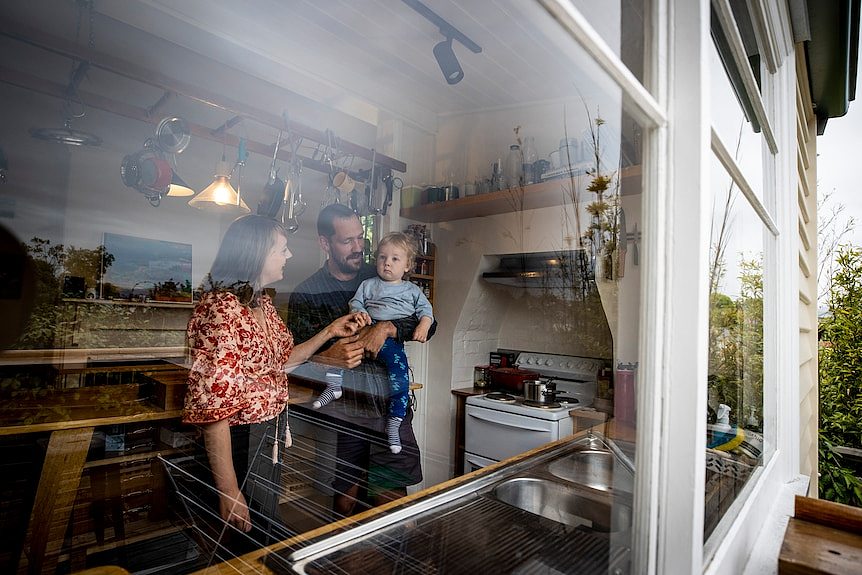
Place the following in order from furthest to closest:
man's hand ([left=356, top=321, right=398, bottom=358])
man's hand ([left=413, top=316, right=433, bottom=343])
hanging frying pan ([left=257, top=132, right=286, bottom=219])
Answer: man's hand ([left=413, top=316, right=433, bottom=343]), man's hand ([left=356, top=321, right=398, bottom=358]), hanging frying pan ([left=257, top=132, right=286, bottom=219])

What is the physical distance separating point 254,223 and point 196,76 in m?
0.38

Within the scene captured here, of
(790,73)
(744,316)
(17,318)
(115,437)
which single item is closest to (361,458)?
(115,437)

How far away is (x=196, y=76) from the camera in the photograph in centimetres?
107

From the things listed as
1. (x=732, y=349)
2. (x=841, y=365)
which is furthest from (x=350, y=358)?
(x=841, y=365)

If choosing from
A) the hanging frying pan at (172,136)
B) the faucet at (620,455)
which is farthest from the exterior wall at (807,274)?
the hanging frying pan at (172,136)

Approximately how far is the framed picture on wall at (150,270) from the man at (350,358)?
0.24m

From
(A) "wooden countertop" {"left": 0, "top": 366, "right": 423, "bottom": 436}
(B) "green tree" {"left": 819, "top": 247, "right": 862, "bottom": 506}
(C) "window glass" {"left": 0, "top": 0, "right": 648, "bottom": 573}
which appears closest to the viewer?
(C) "window glass" {"left": 0, "top": 0, "right": 648, "bottom": 573}

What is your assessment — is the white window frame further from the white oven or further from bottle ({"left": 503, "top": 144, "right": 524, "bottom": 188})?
bottle ({"left": 503, "top": 144, "right": 524, "bottom": 188})

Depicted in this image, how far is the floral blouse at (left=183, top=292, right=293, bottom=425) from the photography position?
907mm

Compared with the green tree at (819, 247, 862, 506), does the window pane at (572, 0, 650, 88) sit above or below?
above

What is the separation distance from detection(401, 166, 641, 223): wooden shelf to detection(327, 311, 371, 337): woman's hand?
0.43 meters

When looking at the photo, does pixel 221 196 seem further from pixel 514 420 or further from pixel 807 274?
pixel 807 274

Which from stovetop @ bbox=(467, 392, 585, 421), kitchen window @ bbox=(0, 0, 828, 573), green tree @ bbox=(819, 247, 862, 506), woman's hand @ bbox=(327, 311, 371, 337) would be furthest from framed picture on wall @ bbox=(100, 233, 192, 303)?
green tree @ bbox=(819, 247, 862, 506)

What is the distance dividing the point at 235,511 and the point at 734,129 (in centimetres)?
119
